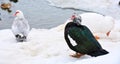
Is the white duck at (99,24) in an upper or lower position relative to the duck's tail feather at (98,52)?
lower

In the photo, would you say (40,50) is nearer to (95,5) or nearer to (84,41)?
(84,41)

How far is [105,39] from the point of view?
22.6 feet

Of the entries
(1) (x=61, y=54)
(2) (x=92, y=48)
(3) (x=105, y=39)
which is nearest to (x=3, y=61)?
(1) (x=61, y=54)

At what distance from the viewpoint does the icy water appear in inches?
392

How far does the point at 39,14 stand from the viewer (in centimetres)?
1116

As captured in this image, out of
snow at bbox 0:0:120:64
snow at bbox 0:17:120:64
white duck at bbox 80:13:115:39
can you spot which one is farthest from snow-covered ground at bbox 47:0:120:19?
snow at bbox 0:17:120:64

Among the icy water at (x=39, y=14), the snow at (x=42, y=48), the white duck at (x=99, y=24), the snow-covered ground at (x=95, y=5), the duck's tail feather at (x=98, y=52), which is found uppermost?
the duck's tail feather at (x=98, y=52)

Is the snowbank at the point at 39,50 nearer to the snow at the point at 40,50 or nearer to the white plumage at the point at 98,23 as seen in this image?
the snow at the point at 40,50

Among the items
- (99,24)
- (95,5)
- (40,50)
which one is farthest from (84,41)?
(95,5)

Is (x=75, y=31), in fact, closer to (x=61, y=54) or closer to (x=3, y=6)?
(x=61, y=54)

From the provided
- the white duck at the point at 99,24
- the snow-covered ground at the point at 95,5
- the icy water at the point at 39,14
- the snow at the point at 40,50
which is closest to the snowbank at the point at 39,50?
the snow at the point at 40,50

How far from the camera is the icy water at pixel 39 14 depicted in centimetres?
995

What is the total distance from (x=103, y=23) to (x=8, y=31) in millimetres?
2052

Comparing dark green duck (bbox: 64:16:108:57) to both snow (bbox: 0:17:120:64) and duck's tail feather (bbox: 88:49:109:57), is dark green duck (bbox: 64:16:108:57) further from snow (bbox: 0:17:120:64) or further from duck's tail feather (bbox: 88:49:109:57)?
snow (bbox: 0:17:120:64)
